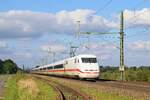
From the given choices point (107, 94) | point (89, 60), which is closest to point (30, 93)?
point (107, 94)

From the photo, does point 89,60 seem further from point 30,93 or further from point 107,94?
point 107,94

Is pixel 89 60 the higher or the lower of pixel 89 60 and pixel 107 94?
the higher

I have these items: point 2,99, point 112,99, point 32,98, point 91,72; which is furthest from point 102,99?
point 91,72

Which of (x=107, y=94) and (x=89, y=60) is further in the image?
(x=89, y=60)

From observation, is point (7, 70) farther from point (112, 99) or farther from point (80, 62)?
point (112, 99)

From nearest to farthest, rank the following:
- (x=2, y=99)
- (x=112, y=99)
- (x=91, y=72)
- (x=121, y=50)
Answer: (x=112, y=99) → (x=2, y=99) → (x=91, y=72) → (x=121, y=50)

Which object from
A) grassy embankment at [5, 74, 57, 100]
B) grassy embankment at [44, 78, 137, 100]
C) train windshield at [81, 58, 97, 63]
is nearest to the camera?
grassy embankment at [44, 78, 137, 100]

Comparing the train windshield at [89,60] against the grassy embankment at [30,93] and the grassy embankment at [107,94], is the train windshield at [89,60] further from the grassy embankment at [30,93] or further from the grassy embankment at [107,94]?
the grassy embankment at [107,94]

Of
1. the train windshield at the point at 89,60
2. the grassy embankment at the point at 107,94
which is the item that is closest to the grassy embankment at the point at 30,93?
the grassy embankment at the point at 107,94

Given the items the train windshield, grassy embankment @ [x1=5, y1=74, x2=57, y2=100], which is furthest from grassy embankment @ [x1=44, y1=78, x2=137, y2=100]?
the train windshield

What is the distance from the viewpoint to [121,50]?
50.5m

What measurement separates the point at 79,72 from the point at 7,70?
144 metres

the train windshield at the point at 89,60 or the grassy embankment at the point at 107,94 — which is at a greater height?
the train windshield at the point at 89,60

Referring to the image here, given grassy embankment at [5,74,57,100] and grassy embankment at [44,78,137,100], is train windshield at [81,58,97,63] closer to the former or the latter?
grassy embankment at [5,74,57,100]
